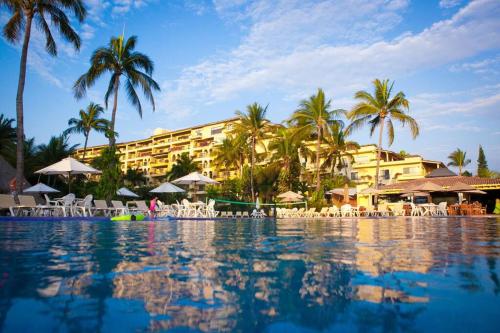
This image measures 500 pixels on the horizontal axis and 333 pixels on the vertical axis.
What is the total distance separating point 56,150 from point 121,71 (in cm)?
1697

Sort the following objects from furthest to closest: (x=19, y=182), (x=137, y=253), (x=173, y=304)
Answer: (x=19, y=182)
(x=137, y=253)
(x=173, y=304)

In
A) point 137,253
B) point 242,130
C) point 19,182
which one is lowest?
point 137,253

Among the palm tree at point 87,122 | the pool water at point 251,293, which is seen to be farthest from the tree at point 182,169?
the pool water at point 251,293

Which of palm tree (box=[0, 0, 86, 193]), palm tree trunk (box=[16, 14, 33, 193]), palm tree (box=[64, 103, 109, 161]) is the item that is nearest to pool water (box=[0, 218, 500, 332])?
palm tree trunk (box=[16, 14, 33, 193])

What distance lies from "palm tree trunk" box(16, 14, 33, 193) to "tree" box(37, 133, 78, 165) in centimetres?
2158

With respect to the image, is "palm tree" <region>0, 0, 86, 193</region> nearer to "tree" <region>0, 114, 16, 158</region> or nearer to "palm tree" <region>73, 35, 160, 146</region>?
A: "palm tree" <region>73, 35, 160, 146</region>

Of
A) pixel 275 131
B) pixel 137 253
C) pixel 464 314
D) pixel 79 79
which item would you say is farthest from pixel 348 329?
pixel 275 131

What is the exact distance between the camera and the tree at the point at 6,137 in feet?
107

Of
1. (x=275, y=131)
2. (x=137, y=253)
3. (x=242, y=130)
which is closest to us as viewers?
(x=137, y=253)

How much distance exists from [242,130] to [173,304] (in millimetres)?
35777

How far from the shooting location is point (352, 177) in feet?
176

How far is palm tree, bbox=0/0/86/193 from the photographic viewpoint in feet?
55.4

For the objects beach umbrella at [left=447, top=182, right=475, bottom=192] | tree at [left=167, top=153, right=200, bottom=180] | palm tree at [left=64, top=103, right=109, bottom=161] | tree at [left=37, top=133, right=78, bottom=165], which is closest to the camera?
beach umbrella at [left=447, top=182, right=475, bottom=192]

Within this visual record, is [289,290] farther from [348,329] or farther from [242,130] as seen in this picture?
[242,130]
